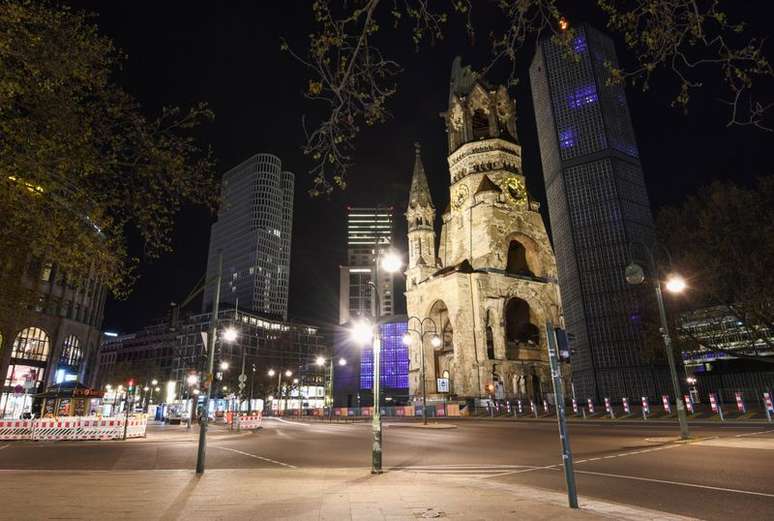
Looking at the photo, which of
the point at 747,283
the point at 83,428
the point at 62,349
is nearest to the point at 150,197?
the point at 83,428

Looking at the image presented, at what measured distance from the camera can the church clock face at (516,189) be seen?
60.5m

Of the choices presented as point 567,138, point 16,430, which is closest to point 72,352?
point 16,430

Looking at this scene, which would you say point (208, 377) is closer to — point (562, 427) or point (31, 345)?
point (562, 427)

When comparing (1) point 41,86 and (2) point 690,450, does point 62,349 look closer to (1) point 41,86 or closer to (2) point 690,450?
(1) point 41,86

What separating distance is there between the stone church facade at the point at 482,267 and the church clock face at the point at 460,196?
0.15 metres

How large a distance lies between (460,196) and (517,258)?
1196cm

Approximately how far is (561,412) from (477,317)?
46581mm

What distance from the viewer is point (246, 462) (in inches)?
551

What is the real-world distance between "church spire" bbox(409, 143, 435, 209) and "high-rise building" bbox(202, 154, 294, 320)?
10926 cm

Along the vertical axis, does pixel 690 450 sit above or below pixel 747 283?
below

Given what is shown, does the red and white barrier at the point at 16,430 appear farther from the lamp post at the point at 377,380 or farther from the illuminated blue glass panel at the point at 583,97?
the illuminated blue glass panel at the point at 583,97

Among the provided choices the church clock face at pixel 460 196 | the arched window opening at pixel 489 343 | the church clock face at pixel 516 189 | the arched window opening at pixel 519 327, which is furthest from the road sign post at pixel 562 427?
the church clock face at pixel 460 196

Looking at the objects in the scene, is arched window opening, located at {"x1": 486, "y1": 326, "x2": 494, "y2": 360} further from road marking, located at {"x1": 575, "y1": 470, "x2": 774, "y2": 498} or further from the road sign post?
the road sign post

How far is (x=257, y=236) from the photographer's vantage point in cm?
17400
